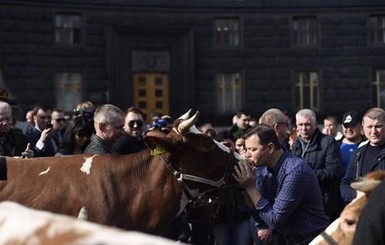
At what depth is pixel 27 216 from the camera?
2508mm

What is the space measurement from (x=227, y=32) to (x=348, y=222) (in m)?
32.2

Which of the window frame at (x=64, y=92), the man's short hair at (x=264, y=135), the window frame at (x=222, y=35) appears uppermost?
the window frame at (x=222, y=35)

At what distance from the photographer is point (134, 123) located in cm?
1032

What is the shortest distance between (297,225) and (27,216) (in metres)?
4.15

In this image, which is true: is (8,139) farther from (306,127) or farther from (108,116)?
(306,127)

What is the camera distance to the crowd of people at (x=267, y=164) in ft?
20.9

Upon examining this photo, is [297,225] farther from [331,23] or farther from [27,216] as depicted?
[331,23]

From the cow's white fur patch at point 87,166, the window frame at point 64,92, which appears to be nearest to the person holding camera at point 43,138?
the cow's white fur patch at point 87,166

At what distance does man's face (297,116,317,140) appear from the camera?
934 centimetres

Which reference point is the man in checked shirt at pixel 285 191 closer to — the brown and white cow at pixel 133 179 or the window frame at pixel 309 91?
the brown and white cow at pixel 133 179

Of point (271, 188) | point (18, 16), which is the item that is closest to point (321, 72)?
point (18, 16)

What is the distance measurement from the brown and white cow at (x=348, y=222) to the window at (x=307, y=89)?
105ft

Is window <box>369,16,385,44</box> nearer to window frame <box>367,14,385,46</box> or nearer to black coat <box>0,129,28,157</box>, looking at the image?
window frame <box>367,14,385,46</box>

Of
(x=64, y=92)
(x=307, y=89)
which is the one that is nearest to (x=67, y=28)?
(x=64, y=92)
